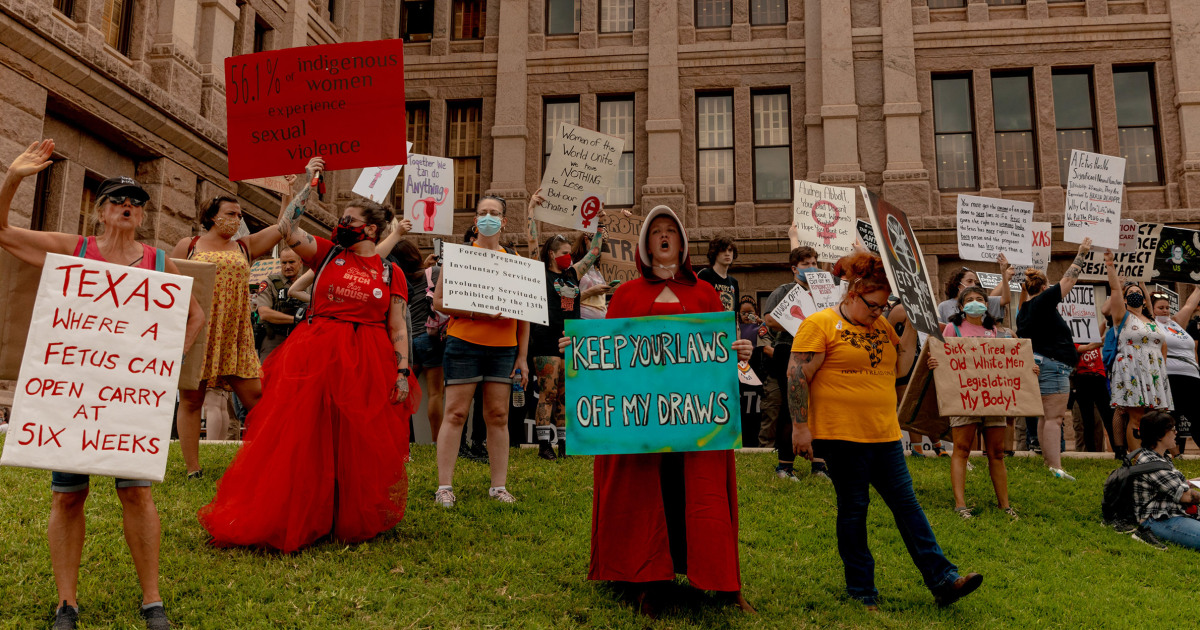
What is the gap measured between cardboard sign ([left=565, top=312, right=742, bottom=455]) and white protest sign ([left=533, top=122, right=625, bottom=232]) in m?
4.28

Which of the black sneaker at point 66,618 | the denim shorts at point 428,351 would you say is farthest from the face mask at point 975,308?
the black sneaker at point 66,618

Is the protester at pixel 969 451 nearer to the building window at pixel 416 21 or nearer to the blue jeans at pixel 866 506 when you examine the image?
the blue jeans at pixel 866 506

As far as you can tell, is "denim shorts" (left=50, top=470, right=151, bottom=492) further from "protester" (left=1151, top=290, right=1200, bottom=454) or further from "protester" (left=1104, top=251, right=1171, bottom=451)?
"protester" (left=1151, top=290, right=1200, bottom=454)

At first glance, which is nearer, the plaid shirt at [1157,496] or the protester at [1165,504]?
the protester at [1165,504]

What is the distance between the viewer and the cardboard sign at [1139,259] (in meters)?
10.6

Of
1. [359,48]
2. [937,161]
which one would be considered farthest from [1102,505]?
[937,161]

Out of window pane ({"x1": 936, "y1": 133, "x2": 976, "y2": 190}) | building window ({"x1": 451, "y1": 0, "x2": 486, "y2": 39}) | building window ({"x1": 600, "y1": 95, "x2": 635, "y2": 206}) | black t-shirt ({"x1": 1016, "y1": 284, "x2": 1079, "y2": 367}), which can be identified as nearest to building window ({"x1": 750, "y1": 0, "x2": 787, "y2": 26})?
building window ({"x1": 600, "y1": 95, "x2": 635, "y2": 206})

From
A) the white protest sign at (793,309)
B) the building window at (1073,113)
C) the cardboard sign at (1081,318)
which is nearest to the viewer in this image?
the white protest sign at (793,309)

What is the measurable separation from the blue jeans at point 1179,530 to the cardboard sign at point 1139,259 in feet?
13.4

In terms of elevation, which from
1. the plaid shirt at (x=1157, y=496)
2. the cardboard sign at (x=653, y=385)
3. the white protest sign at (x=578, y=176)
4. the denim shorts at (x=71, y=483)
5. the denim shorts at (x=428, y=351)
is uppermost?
the white protest sign at (x=578, y=176)

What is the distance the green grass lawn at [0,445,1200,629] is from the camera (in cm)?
447

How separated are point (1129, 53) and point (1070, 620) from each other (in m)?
18.4

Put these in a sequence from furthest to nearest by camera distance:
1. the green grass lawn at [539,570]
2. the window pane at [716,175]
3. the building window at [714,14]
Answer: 1. the building window at [714,14]
2. the window pane at [716,175]
3. the green grass lawn at [539,570]

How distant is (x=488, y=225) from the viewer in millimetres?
6605
